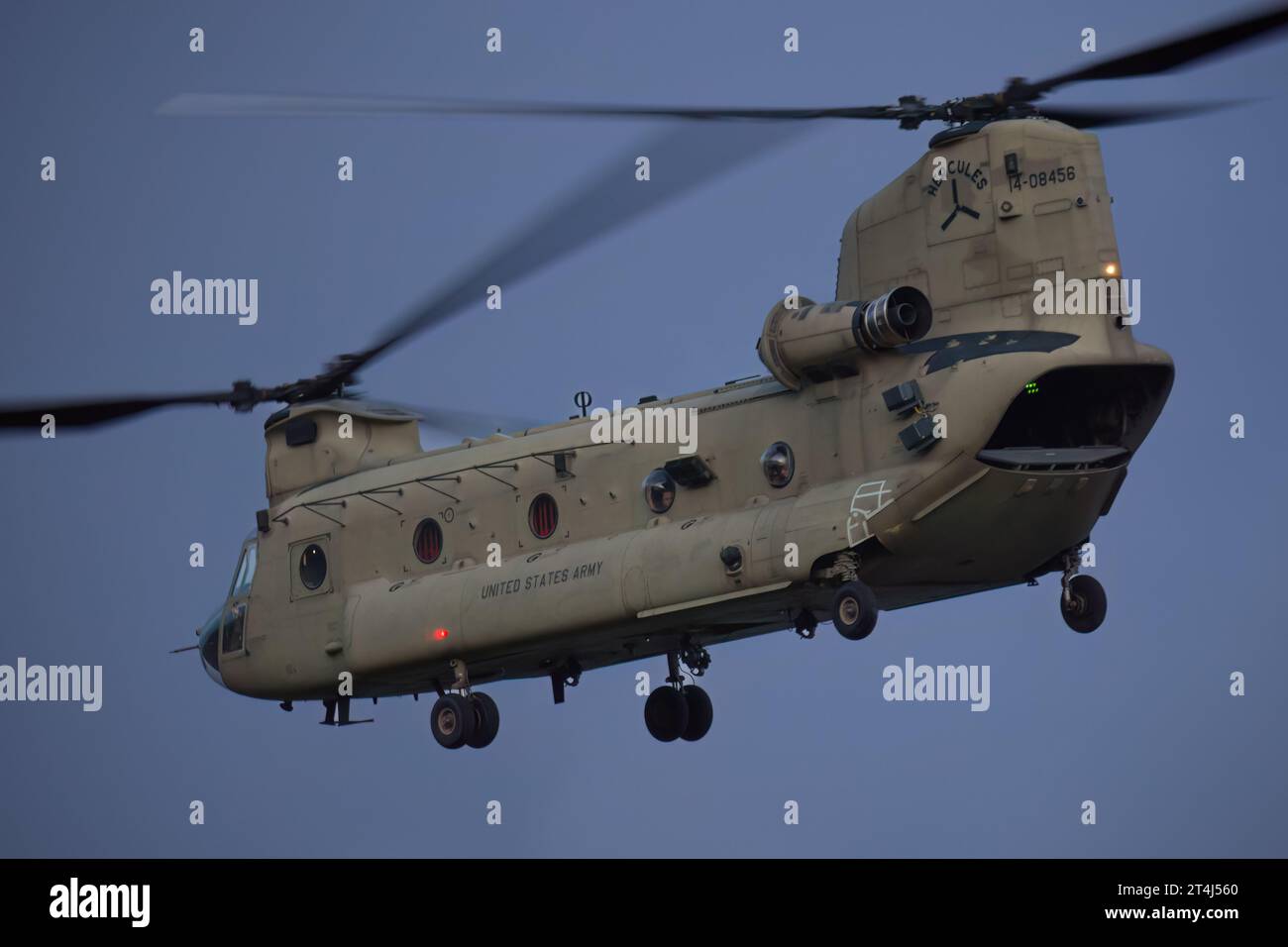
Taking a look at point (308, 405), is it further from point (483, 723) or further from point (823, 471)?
point (823, 471)

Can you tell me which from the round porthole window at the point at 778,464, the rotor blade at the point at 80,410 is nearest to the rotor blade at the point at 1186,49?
the round porthole window at the point at 778,464

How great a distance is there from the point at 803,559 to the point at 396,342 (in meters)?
11.5

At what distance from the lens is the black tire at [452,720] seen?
46656 mm

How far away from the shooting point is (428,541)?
47.8m

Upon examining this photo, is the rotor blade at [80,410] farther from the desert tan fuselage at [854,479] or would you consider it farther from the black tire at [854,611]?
the black tire at [854,611]

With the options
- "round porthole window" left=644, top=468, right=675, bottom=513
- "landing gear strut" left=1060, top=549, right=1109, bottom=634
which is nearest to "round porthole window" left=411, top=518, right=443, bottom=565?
"round porthole window" left=644, top=468, right=675, bottom=513

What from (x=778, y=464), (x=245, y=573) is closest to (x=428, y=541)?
(x=245, y=573)

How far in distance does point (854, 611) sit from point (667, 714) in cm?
899

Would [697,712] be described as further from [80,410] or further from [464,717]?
[80,410]

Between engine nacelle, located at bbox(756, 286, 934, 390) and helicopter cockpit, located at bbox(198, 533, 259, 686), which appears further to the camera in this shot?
helicopter cockpit, located at bbox(198, 533, 259, 686)

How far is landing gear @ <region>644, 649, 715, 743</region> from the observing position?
4825 centimetres

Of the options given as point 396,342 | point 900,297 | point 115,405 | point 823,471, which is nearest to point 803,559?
point 823,471

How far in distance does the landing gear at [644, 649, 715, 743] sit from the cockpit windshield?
8.01 m

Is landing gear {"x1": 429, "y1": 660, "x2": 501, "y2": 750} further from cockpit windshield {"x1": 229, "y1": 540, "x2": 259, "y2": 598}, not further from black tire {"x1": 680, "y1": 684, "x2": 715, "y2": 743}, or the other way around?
cockpit windshield {"x1": 229, "y1": 540, "x2": 259, "y2": 598}
